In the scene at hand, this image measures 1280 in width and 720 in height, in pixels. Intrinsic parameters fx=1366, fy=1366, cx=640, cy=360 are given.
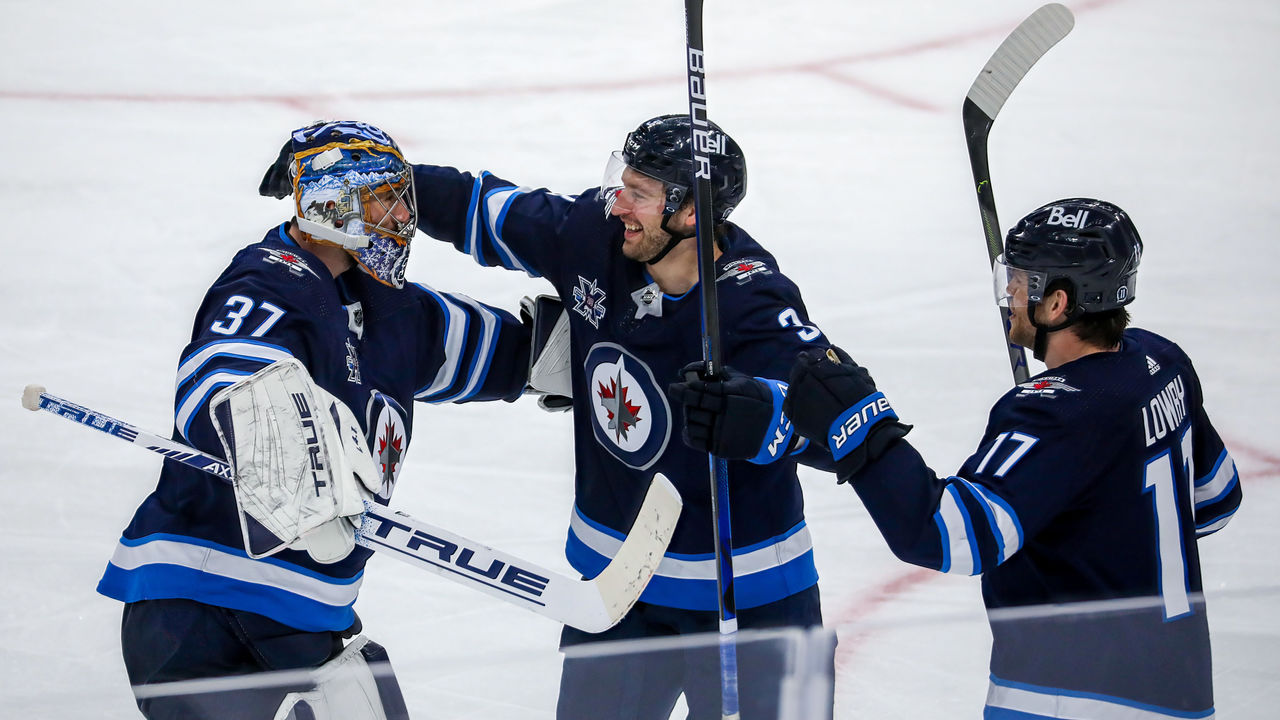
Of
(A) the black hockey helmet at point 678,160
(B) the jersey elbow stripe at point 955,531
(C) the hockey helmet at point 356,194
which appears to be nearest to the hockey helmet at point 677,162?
(A) the black hockey helmet at point 678,160

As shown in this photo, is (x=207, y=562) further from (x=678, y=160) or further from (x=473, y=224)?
(x=678, y=160)

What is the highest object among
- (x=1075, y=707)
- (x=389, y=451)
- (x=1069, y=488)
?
(x=389, y=451)

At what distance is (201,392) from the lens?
187cm

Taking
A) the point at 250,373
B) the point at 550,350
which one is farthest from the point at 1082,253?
the point at 250,373

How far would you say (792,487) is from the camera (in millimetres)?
2297

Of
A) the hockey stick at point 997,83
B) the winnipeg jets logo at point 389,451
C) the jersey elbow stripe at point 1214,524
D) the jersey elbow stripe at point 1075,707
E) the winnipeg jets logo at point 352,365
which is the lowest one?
the jersey elbow stripe at point 1075,707

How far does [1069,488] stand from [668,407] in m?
0.68

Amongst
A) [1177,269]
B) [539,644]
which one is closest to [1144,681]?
[539,644]

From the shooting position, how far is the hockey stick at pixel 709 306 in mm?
1950

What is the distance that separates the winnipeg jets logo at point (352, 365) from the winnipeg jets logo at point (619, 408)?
1.31 feet

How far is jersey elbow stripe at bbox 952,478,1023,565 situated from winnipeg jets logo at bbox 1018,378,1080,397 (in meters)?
0.16

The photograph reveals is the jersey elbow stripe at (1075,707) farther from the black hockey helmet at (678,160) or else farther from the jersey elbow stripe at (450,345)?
the jersey elbow stripe at (450,345)

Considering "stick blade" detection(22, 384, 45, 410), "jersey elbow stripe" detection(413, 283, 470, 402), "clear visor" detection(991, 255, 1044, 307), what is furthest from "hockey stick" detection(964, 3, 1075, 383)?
"stick blade" detection(22, 384, 45, 410)

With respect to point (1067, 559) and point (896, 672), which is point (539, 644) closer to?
point (896, 672)
